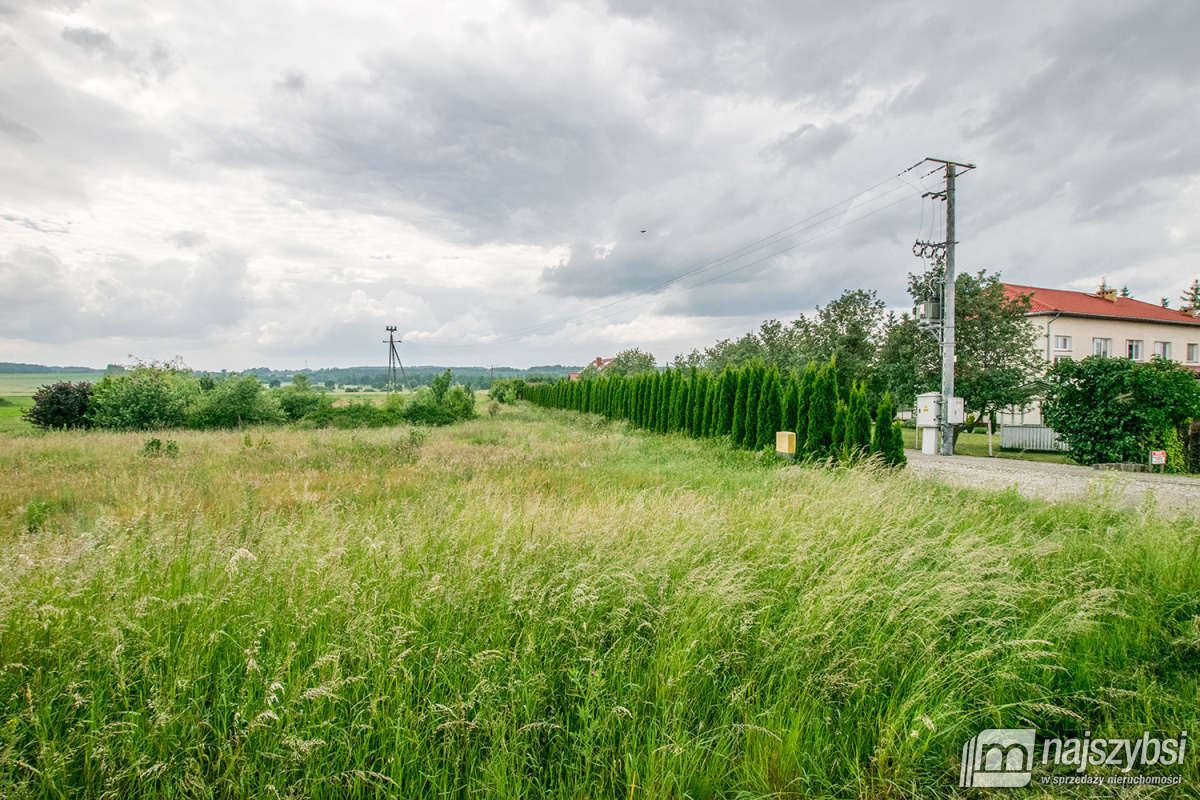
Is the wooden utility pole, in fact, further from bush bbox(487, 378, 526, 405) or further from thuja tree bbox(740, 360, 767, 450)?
bush bbox(487, 378, 526, 405)

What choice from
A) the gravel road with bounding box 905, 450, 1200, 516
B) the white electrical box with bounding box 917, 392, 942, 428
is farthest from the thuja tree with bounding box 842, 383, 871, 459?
the white electrical box with bounding box 917, 392, 942, 428

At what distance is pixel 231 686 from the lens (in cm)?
221

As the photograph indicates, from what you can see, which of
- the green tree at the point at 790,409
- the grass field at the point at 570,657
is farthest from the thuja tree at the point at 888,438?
the grass field at the point at 570,657

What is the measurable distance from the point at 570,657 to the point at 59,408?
28511mm

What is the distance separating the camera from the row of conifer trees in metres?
10.5

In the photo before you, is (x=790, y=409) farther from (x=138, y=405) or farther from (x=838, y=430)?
(x=138, y=405)

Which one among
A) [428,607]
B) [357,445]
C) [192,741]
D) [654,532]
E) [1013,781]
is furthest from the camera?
[357,445]

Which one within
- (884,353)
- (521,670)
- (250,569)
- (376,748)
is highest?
(884,353)

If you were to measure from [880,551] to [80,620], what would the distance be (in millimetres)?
5201

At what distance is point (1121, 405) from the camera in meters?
12.6

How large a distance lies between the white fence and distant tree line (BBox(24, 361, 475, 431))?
2578 centimetres

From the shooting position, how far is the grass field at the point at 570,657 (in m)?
1.98

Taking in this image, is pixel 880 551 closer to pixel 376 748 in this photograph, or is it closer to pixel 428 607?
pixel 428 607

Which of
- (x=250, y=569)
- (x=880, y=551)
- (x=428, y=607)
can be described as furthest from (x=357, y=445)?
(x=880, y=551)
